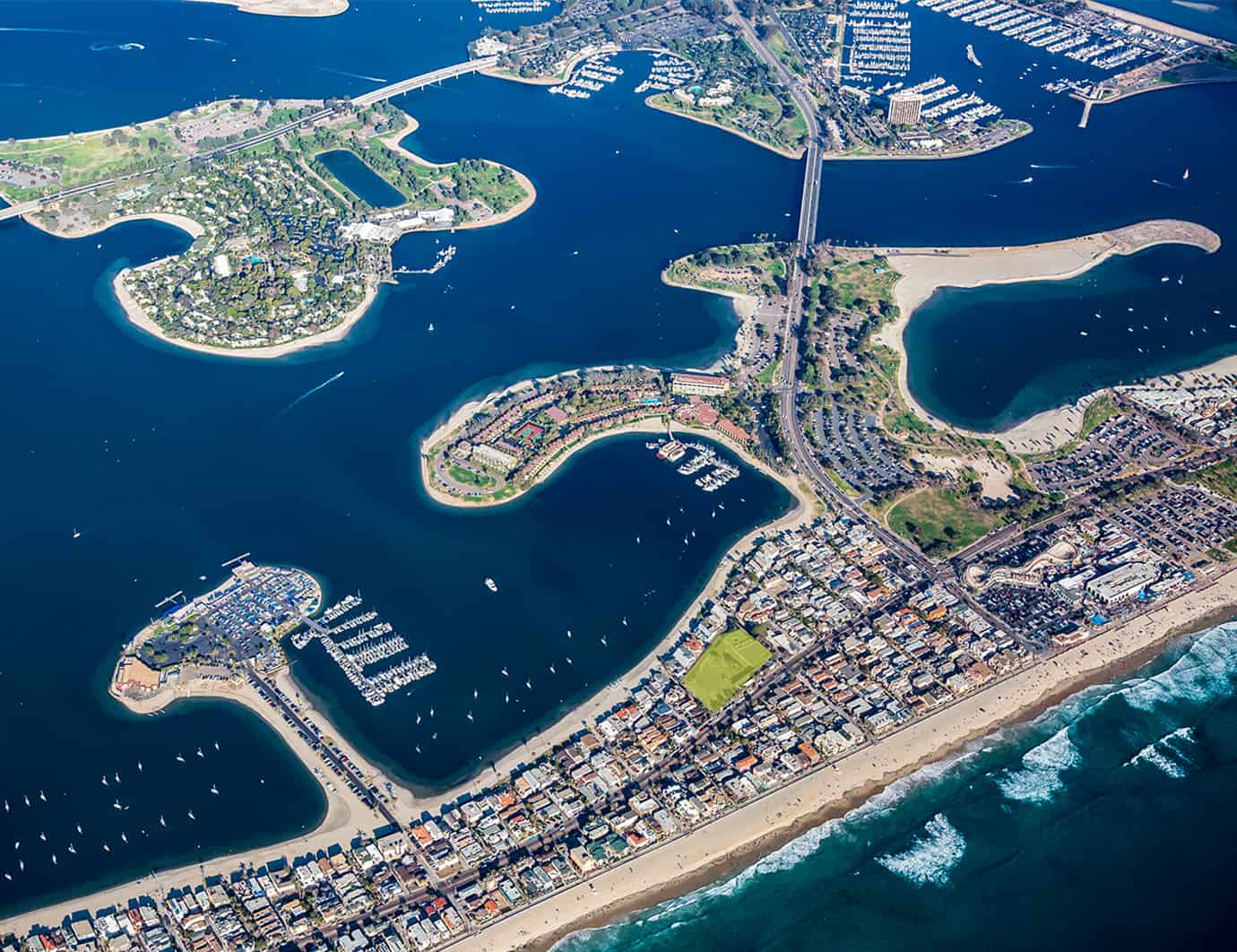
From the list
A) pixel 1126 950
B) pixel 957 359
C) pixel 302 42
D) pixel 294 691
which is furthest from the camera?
pixel 302 42

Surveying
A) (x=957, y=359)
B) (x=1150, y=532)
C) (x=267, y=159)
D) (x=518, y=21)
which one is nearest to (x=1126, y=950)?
(x=1150, y=532)

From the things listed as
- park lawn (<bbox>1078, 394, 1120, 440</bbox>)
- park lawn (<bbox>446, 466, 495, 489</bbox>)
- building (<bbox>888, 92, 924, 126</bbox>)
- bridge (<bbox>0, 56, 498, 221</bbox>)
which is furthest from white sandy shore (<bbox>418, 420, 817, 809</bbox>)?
bridge (<bbox>0, 56, 498, 221</bbox>)

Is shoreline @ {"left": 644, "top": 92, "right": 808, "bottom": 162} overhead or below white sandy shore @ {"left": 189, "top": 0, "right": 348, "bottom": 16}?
overhead

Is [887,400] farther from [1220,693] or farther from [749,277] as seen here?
[1220,693]

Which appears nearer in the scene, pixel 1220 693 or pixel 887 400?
pixel 1220 693

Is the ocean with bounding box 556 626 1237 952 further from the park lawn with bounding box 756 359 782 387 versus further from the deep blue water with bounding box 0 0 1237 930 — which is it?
the park lawn with bounding box 756 359 782 387

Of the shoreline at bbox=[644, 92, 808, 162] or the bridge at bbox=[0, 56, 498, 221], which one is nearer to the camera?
the bridge at bbox=[0, 56, 498, 221]

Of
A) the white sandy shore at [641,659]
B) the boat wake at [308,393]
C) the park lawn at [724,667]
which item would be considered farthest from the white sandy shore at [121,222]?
the park lawn at [724,667]

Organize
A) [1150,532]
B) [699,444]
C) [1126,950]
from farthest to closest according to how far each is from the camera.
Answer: [699,444] → [1150,532] → [1126,950]

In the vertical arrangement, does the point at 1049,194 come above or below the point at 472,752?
above
